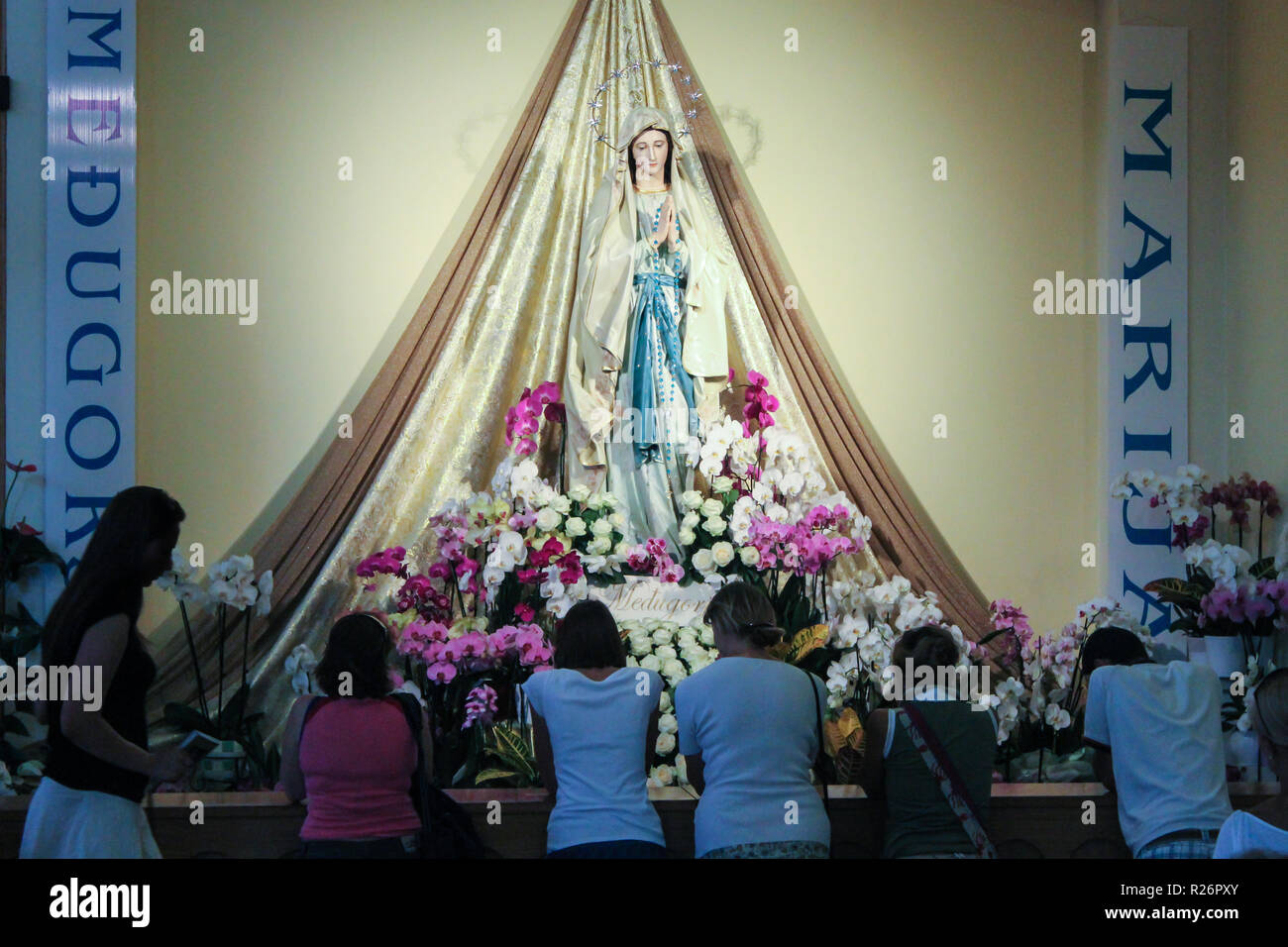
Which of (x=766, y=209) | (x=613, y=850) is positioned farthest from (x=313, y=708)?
(x=766, y=209)

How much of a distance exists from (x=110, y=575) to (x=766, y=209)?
14.3 feet

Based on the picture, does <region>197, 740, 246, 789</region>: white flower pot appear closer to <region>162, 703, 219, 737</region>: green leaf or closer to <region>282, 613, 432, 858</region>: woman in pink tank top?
<region>162, 703, 219, 737</region>: green leaf

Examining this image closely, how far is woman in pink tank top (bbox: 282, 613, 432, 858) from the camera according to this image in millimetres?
3271

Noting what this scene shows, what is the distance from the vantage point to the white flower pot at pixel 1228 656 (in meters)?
5.27

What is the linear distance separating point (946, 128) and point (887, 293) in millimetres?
850

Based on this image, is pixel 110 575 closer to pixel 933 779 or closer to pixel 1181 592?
pixel 933 779

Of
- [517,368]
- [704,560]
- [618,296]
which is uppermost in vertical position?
[618,296]

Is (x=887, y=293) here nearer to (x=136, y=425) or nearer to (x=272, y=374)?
(x=272, y=374)

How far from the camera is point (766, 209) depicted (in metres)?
6.79

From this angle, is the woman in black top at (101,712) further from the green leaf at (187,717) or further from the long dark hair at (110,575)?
the green leaf at (187,717)

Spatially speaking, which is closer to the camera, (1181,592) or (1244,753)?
(1244,753)

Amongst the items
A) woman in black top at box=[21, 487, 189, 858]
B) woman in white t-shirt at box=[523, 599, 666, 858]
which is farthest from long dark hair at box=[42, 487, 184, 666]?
woman in white t-shirt at box=[523, 599, 666, 858]

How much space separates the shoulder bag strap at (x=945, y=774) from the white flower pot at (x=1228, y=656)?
2.30m

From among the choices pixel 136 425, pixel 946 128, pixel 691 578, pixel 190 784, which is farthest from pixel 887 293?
pixel 190 784
